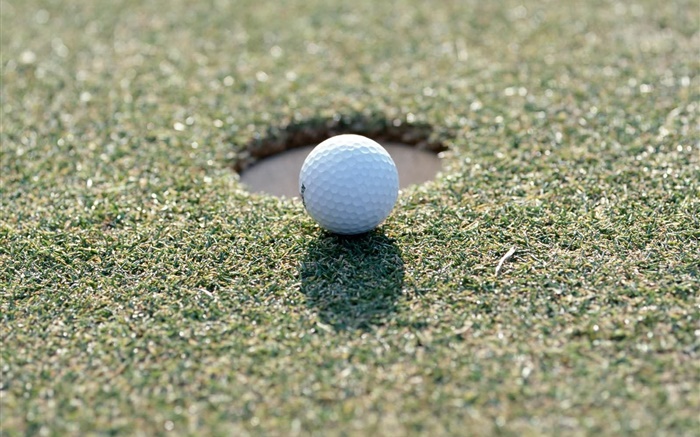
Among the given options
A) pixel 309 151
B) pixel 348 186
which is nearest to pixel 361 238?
pixel 348 186

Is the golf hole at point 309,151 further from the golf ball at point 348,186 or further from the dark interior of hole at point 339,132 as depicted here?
the golf ball at point 348,186

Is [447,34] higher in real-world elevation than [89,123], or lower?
higher

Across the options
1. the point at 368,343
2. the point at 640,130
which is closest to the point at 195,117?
the point at 368,343

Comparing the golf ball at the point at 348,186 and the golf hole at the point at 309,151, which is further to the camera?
the golf hole at the point at 309,151

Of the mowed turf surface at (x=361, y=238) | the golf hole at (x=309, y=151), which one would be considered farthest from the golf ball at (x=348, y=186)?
the golf hole at (x=309, y=151)

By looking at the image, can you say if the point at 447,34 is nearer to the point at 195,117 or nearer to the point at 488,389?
the point at 195,117

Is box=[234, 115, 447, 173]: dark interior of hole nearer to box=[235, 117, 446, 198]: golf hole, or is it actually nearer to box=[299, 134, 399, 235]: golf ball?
box=[235, 117, 446, 198]: golf hole

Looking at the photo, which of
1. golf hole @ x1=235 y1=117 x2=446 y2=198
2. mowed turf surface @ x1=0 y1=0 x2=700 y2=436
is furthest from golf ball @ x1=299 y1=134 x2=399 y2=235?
golf hole @ x1=235 y1=117 x2=446 y2=198
